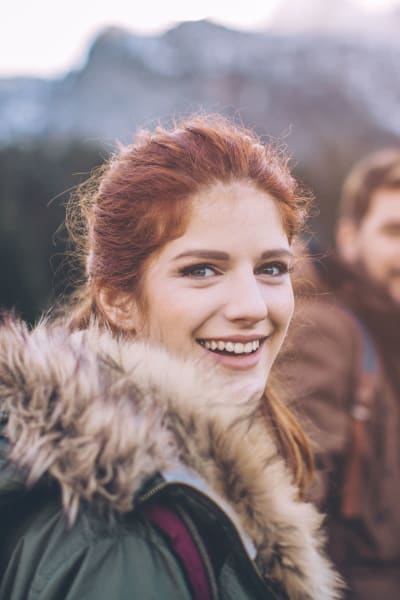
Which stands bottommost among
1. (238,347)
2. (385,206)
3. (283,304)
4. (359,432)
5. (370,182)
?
(359,432)

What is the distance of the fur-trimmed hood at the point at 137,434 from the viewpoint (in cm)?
108

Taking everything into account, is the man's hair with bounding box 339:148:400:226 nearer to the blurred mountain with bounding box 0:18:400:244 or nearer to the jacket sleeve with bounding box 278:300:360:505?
the jacket sleeve with bounding box 278:300:360:505

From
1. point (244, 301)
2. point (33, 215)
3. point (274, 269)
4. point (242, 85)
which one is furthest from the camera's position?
point (242, 85)

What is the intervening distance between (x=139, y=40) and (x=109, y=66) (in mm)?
2020

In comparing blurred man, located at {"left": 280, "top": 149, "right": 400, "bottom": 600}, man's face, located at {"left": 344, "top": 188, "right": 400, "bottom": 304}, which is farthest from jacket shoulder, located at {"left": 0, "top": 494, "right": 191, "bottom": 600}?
man's face, located at {"left": 344, "top": 188, "right": 400, "bottom": 304}

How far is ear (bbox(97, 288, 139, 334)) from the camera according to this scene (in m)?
1.62

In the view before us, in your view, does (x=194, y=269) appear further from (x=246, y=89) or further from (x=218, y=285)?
(x=246, y=89)

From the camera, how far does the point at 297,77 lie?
25.2 meters

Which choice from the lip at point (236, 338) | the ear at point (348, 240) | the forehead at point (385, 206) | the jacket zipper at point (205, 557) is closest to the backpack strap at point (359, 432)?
the ear at point (348, 240)

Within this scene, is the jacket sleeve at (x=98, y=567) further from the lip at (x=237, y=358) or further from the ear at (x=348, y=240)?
the ear at (x=348, y=240)

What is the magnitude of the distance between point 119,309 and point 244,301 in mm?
346

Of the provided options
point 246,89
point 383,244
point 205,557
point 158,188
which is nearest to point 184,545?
point 205,557

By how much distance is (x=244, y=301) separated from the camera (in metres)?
1.50

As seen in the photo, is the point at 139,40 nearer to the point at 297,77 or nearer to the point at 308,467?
the point at 297,77
